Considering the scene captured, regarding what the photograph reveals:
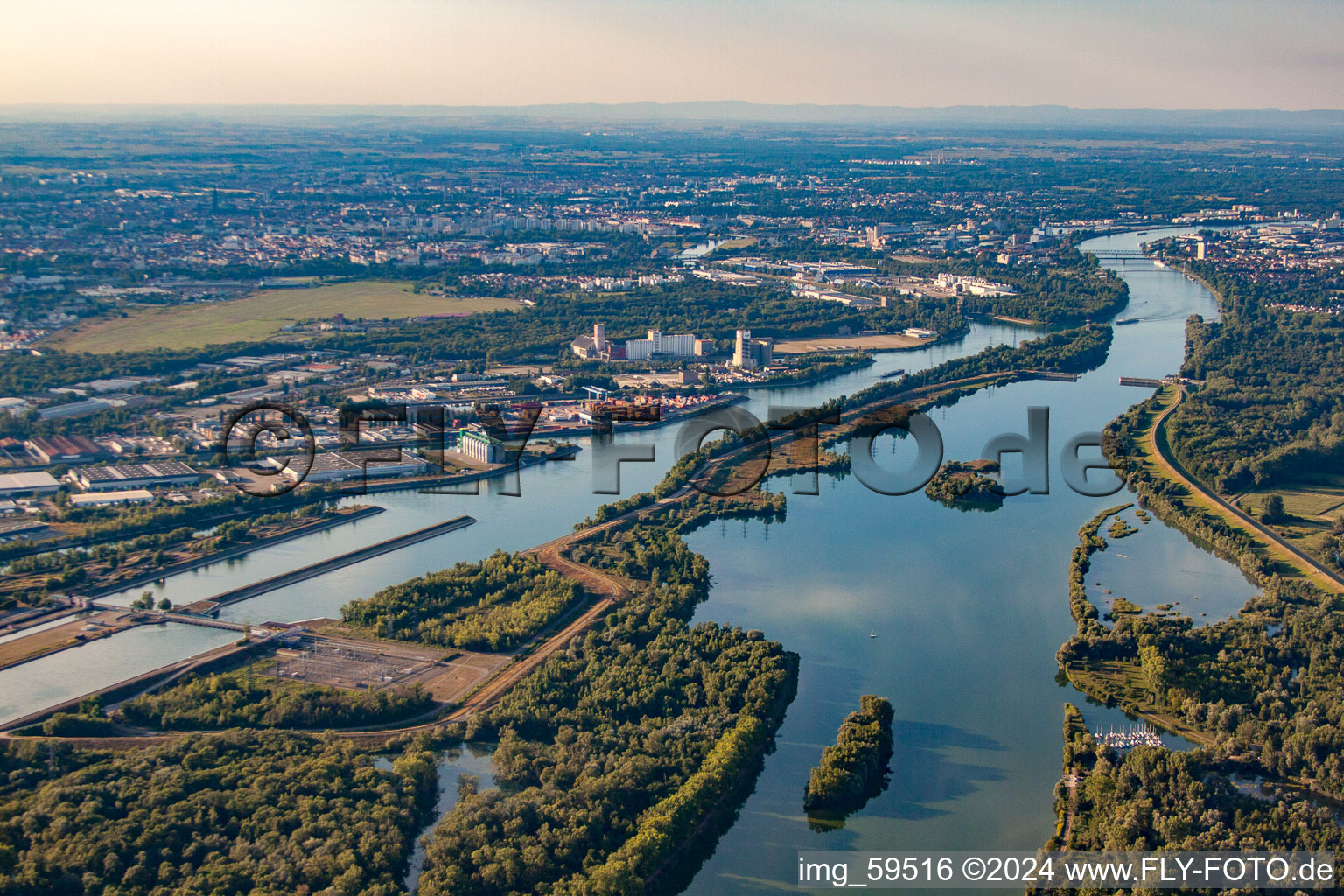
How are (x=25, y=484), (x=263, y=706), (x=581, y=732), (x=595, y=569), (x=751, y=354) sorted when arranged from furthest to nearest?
(x=751, y=354), (x=25, y=484), (x=595, y=569), (x=263, y=706), (x=581, y=732)

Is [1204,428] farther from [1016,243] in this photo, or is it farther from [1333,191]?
[1333,191]

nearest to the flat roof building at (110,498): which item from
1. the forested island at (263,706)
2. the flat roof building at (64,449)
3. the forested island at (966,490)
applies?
the flat roof building at (64,449)

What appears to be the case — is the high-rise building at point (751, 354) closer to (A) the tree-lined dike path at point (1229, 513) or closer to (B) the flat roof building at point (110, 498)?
(A) the tree-lined dike path at point (1229, 513)

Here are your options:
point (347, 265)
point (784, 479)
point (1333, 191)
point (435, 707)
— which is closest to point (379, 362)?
point (784, 479)

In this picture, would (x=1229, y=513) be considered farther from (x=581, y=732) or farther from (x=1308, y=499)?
(x=581, y=732)

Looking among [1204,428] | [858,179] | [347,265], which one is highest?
[858,179]

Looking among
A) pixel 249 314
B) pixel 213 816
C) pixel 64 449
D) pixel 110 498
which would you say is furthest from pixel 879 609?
pixel 249 314
